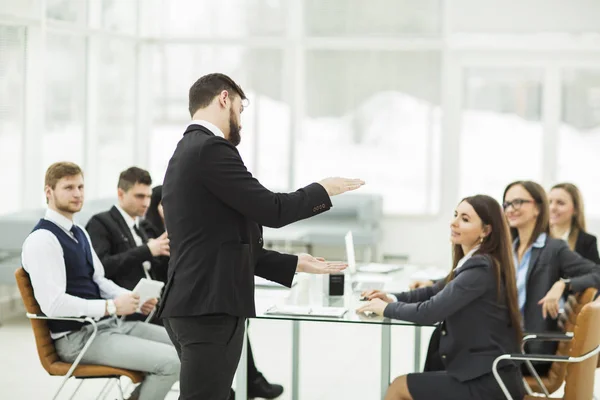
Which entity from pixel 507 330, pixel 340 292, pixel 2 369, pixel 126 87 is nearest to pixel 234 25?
pixel 126 87

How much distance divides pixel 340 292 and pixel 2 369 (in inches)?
112

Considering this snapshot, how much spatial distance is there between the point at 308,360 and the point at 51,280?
2.91m

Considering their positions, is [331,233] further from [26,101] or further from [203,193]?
[203,193]

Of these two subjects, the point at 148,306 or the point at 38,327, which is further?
the point at 148,306

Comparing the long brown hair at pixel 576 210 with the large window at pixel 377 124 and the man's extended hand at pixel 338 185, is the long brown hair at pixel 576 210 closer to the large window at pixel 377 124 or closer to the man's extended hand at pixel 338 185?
the man's extended hand at pixel 338 185

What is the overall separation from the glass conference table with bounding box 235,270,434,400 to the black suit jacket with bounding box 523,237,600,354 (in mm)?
588

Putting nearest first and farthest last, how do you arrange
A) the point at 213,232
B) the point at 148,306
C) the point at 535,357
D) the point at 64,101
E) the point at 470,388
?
1. the point at 213,232
2. the point at 535,357
3. the point at 470,388
4. the point at 148,306
5. the point at 64,101

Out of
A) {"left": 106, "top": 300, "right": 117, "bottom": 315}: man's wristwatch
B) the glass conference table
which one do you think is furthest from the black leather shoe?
{"left": 106, "top": 300, "right": 117, "bottom": 315}: man's wristwatch

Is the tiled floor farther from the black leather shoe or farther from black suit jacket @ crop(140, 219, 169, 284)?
black suit jacket @ crop(140, 219, 169, 284)

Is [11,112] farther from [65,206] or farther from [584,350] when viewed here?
[584,350]

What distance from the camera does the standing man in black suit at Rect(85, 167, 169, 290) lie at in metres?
5.31

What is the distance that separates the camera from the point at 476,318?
4.11 meters

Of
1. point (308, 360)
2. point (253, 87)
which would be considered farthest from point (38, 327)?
point (253, 87)

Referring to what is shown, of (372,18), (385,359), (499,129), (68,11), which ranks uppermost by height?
(372,18)
